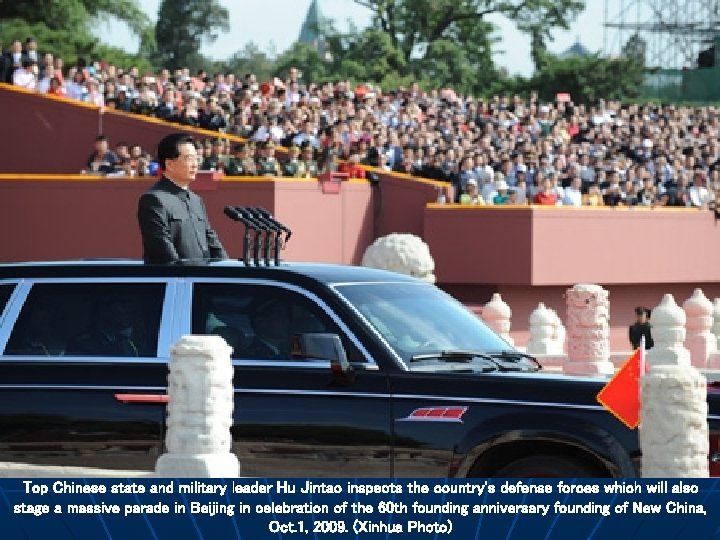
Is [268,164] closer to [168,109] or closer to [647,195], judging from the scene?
[168,109]

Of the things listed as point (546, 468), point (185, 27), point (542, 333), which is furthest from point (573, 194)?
point (185, 27)

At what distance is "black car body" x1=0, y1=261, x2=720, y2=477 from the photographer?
9094 millimetres

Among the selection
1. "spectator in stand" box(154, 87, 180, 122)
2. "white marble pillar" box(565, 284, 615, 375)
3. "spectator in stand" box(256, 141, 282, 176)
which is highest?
"spectator in stand" box(154, 87, 180, 122)

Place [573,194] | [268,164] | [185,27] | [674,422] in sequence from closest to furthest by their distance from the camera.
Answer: [674,422], [268,164], [573,194], [185,27]

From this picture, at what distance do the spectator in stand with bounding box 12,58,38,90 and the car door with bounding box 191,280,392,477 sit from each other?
24.4 meters

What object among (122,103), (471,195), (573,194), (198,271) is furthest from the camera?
(122,103)

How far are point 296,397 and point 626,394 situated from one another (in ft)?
5.48

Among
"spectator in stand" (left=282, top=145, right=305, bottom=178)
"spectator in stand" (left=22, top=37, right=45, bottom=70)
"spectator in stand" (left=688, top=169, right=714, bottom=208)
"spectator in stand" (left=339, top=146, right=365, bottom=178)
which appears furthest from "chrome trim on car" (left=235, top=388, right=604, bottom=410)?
"spectator in stand" (left=688, top=169, right=714, bottom=208)

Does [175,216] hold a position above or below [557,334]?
above

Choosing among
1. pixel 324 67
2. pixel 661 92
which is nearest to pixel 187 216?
pixel 661 92

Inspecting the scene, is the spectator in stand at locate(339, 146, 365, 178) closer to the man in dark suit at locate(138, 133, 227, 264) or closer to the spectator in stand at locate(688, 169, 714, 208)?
the spectator in stand at locate(688, 169, 714, 208)

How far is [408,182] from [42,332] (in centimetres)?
2089

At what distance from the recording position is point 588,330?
20312mm

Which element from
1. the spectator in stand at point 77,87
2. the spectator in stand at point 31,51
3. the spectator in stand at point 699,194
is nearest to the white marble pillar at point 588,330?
the spectator in stand at point 31,51
